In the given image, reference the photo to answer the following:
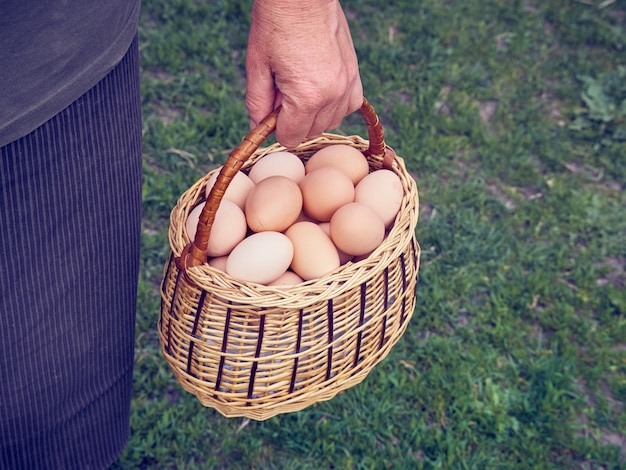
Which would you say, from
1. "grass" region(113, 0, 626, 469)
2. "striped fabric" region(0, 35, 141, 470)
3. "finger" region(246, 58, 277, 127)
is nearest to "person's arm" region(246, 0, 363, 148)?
"finger" region(246, 58, 277, 127)

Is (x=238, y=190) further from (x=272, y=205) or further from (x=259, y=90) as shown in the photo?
(x=259, y=90)

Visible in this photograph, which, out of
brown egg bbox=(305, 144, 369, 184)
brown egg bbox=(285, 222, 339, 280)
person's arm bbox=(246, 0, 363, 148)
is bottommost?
brown egg bbox=(285, 222, 339, 280)

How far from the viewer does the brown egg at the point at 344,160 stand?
1.60 m

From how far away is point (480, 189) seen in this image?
8.80ft

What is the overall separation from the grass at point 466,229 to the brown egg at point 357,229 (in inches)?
29.1

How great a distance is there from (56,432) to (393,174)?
871 mm

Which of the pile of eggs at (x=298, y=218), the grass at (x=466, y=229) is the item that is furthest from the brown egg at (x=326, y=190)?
the grass at (x=466, y=229)

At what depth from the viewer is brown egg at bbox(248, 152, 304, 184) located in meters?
1.59

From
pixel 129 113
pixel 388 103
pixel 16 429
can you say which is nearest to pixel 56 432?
pixel 16 429

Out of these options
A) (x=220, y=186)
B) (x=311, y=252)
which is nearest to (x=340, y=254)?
(x=311, y=252)

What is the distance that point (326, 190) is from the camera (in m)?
1.52

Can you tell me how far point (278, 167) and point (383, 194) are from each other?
0.25 m

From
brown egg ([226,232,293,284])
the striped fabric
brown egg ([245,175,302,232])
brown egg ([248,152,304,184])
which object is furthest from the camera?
brown egg ([248,152,304,184])

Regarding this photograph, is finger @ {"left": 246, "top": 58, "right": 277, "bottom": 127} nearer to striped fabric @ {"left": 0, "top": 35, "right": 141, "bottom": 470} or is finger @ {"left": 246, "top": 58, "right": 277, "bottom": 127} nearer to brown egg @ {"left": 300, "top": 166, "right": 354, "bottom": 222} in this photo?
striped fabric @ {"left": 0, "top": 35, "right": 141, "bottom": 470}
